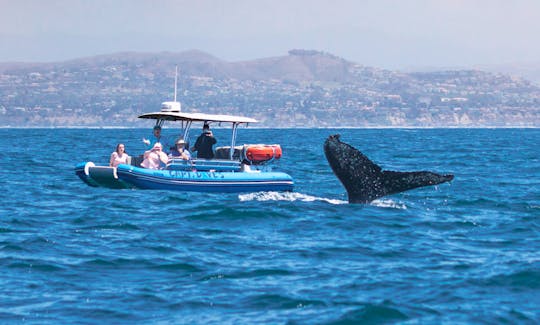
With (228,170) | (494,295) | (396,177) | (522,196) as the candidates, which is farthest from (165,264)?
(522,196)

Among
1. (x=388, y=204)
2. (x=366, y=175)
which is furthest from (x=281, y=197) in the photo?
(x=366, y=175)

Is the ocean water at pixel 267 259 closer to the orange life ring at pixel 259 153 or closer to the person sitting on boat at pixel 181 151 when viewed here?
the person sitting on boat at pixel 181 151

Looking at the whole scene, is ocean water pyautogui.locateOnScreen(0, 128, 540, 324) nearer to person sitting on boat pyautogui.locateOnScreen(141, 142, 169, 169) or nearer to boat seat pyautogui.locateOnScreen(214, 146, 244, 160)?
person sitting on boat pyautogui.locateOnScreen(141, 142, 169, 169)

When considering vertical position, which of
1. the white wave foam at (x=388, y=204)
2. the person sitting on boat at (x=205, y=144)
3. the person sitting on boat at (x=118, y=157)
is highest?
the person sitting on boat at (x=205, y=144)

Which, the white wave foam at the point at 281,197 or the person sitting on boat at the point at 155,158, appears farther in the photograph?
the person sitting on boat at the point at 155,158

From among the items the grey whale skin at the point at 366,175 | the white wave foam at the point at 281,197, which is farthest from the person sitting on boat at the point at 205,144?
the grey whale skin at the point at 366,175

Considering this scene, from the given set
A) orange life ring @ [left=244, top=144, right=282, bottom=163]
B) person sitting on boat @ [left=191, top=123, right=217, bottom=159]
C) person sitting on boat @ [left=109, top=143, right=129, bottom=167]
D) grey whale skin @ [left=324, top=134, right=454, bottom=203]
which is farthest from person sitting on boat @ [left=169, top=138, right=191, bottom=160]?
grey whale skin @ [left=324, top=134, right=454, bottom=203]

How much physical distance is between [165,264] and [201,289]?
165cm

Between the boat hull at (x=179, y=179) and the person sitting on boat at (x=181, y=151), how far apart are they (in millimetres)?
435

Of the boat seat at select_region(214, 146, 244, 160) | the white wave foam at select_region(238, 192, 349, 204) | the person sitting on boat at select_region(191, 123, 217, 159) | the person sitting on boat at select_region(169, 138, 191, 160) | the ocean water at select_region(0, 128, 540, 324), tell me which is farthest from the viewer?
the boat seat at select_region(214, 146, 244, 160)

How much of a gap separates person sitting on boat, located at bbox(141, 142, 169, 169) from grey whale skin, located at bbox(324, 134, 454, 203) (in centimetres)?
682

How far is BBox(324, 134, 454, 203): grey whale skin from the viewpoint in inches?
640

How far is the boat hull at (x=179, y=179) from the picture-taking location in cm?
2284

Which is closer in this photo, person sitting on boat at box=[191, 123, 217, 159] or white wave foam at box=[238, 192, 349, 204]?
white wave foam at box=[238, 192, 349, 204]
